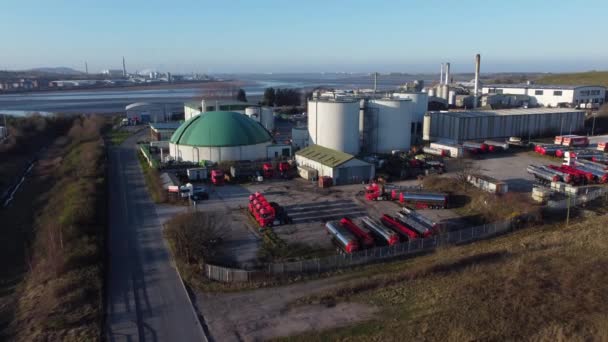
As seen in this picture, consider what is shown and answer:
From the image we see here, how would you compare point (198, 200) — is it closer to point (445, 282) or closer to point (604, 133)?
point (445, 282)

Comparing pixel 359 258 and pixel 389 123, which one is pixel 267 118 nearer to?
pixel 389 123

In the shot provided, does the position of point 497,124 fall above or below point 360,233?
above

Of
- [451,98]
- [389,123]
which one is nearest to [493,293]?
[389,123]

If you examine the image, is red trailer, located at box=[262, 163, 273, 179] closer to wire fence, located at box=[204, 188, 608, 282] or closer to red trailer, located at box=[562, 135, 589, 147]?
wire fence, located at box=[204, 188, 608, 282]

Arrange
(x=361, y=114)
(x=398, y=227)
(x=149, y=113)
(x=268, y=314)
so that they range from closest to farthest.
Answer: (x=268, y=314) < (x=398, y=227) < (x=361, y=114) < (x=149, y=113)

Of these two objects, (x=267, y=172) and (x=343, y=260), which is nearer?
(x=343, y=260)
